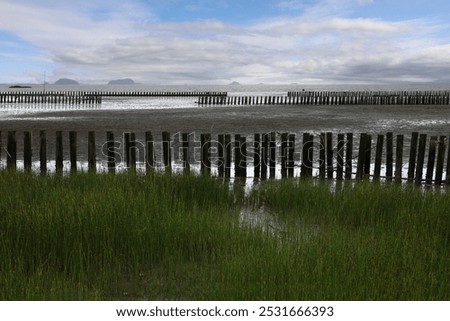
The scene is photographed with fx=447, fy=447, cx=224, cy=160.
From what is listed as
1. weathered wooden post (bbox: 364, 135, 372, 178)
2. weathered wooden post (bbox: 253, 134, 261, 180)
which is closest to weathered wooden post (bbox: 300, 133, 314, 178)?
weathered wooden post (bbox: 253, 134, 261, 180)

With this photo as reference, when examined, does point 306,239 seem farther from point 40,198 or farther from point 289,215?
point 40,198

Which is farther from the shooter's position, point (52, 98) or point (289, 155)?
point (52, 98)

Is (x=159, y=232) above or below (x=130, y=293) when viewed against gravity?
above

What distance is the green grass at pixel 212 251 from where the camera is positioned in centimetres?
420

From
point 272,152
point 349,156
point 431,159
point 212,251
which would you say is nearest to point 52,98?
point 272,152

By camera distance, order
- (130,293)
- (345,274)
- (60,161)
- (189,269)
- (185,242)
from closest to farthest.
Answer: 1. (345,274)
2. (130,293)
3. (189,269)
4. (185,242)
5. (60,161)

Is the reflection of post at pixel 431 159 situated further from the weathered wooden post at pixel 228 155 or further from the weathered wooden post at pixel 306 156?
the weathered wooden post at pixel 228 155

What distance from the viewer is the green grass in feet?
13.8

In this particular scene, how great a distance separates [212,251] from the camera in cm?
520

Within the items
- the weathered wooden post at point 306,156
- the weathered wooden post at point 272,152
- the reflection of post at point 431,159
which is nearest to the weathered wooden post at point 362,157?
the weathered wooden post at point 306,156

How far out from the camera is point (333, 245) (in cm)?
512

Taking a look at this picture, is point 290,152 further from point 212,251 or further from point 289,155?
point 212,251
